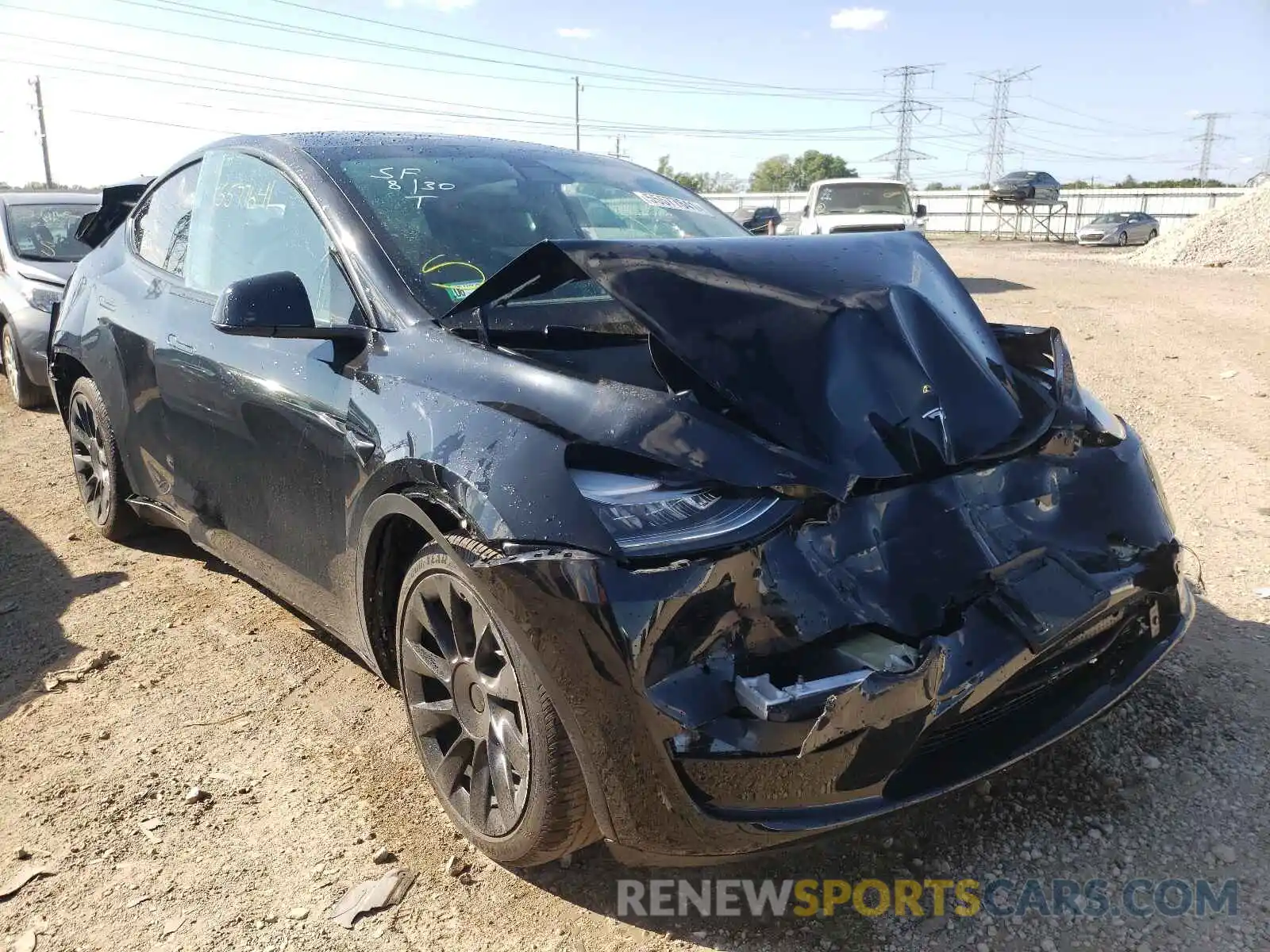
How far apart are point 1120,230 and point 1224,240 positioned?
50.4 feet

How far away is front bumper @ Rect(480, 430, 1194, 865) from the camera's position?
1.79 m

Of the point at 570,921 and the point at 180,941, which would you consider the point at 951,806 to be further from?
the point at 180,941

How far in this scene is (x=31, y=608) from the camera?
4.02 meters

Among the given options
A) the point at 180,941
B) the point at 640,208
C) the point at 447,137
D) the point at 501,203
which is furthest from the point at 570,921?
the point at 447,137

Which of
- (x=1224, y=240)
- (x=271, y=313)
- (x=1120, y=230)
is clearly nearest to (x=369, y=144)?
(x=271, y=313)

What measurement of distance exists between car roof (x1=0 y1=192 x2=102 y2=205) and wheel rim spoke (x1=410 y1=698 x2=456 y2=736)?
799 cm

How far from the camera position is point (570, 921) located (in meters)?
2.20

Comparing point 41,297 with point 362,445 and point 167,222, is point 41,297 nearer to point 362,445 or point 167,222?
point 167,222

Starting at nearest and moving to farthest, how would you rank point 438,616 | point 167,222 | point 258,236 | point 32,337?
point 438,616
point 258,236
point 167,222
point 32,337

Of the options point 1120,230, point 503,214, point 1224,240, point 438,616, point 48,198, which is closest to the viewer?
point 438,616

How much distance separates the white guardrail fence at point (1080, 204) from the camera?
43469 mm

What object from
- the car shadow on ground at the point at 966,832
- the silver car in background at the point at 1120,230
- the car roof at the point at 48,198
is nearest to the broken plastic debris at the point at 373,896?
the car shadow on ground at the point at 966,832

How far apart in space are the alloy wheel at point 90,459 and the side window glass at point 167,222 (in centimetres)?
83

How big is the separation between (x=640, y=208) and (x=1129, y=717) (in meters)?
2.33
